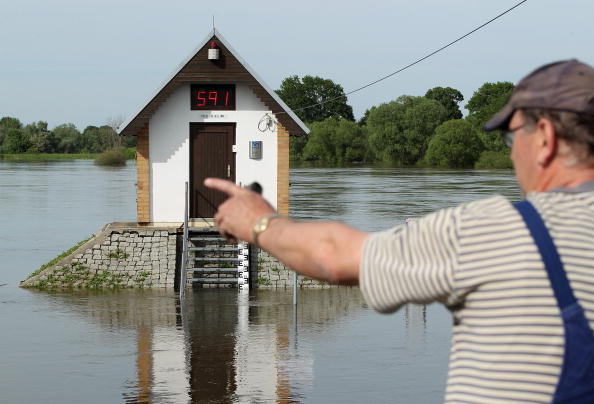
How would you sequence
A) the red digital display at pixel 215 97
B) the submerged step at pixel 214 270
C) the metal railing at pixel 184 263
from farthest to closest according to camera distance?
the red digital display at pixel 215 97 < the submerged step at pixel 214 270 < the metal railing at pixel 184 263

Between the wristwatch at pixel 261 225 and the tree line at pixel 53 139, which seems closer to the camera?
the wristwatch at pixel 261 225

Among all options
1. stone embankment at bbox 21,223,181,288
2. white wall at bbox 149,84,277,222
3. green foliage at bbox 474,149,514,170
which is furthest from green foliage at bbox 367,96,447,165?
stone embankment at bbox 21,223,181,288

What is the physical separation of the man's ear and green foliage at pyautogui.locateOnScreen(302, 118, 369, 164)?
129 m

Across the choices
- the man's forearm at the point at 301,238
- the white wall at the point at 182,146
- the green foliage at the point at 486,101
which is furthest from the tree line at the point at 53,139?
the man's forearm at the point at 301,238

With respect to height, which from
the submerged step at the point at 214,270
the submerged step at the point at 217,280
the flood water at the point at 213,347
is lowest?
the flood water at the point at 213,347

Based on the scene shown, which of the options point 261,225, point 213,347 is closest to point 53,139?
point 213,347

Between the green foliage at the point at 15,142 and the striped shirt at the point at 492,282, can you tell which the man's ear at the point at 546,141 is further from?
the green foliage at the point at 15,142

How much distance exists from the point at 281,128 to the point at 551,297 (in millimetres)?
20325

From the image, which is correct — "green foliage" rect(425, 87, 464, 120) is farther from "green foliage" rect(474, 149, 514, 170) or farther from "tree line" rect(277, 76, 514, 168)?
"green foliage" rect(474, 149, 514, 170)

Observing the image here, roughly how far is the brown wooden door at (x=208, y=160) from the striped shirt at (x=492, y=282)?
20.1 metres

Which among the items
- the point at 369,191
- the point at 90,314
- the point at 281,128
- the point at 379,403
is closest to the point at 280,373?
the point at 379,403

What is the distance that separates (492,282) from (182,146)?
67.3 ft

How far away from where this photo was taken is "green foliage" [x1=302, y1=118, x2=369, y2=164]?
13200 cm

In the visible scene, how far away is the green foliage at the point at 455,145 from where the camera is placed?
11662 centimetres
